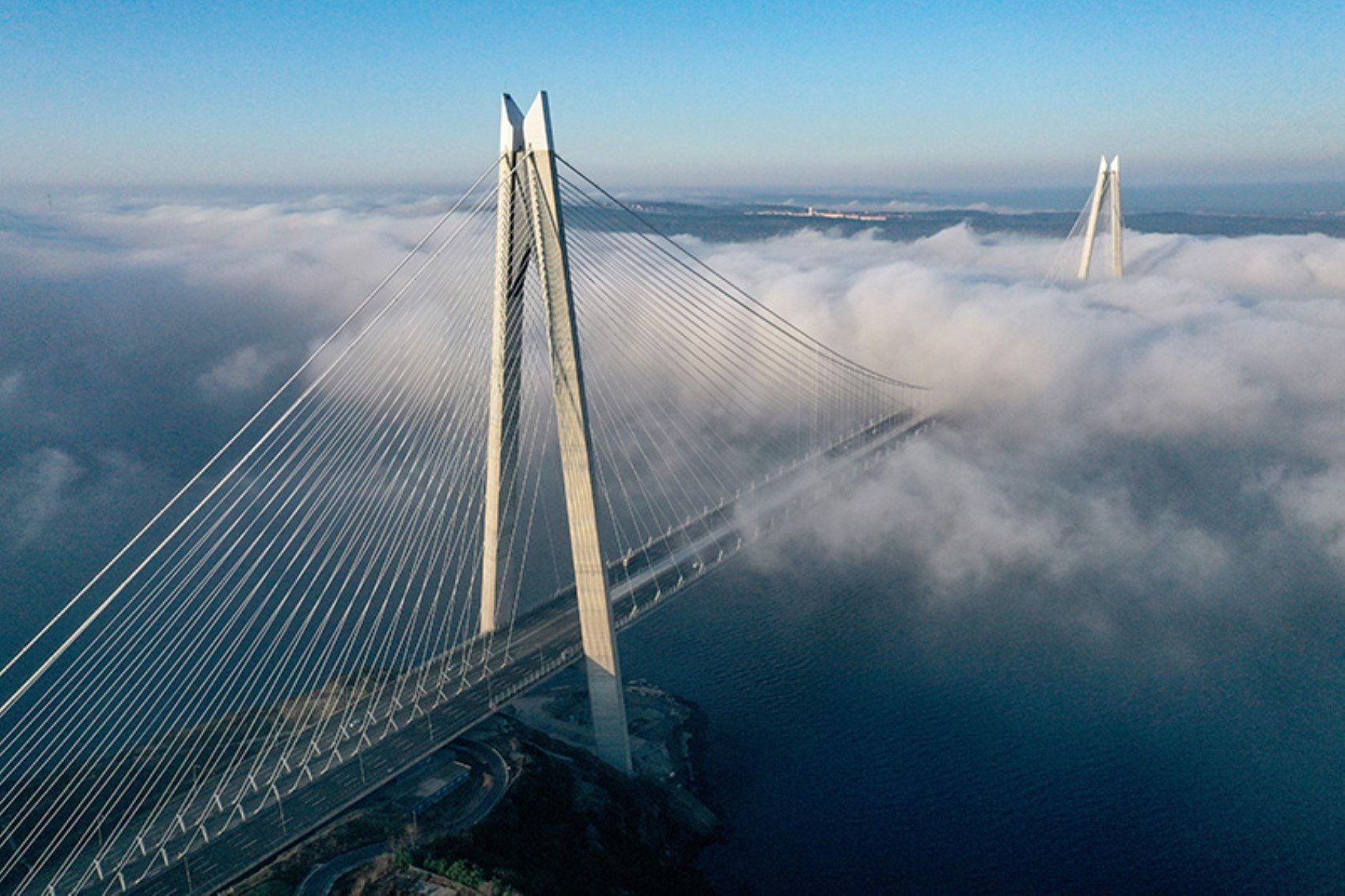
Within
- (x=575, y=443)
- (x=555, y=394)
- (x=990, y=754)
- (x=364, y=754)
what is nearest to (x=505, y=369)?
(x=555, y=394)

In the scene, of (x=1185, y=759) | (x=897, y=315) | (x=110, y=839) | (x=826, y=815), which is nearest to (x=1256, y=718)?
(x=1185, y=759)

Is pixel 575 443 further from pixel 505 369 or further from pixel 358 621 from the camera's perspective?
pixel 358 621

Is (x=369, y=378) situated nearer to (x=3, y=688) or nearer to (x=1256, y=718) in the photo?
(x=3, y=688)

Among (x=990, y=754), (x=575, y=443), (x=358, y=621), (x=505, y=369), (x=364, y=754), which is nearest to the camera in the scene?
(x=364, y=754)

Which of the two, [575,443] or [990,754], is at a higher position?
[575,443]

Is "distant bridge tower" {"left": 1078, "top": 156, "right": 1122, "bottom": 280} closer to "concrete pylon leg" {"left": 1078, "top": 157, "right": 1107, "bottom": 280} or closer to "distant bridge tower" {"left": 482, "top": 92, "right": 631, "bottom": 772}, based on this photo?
"concrete pylon leg" {"left": 1078, "top": 157, "right": 1107, "bottom": 280}

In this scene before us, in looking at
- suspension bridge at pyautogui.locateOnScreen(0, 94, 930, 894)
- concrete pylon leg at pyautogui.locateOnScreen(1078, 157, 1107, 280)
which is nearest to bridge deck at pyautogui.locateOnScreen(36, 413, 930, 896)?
suspension bridge at pyautogui.locateOnScreen(0, 94, 930, 894)
